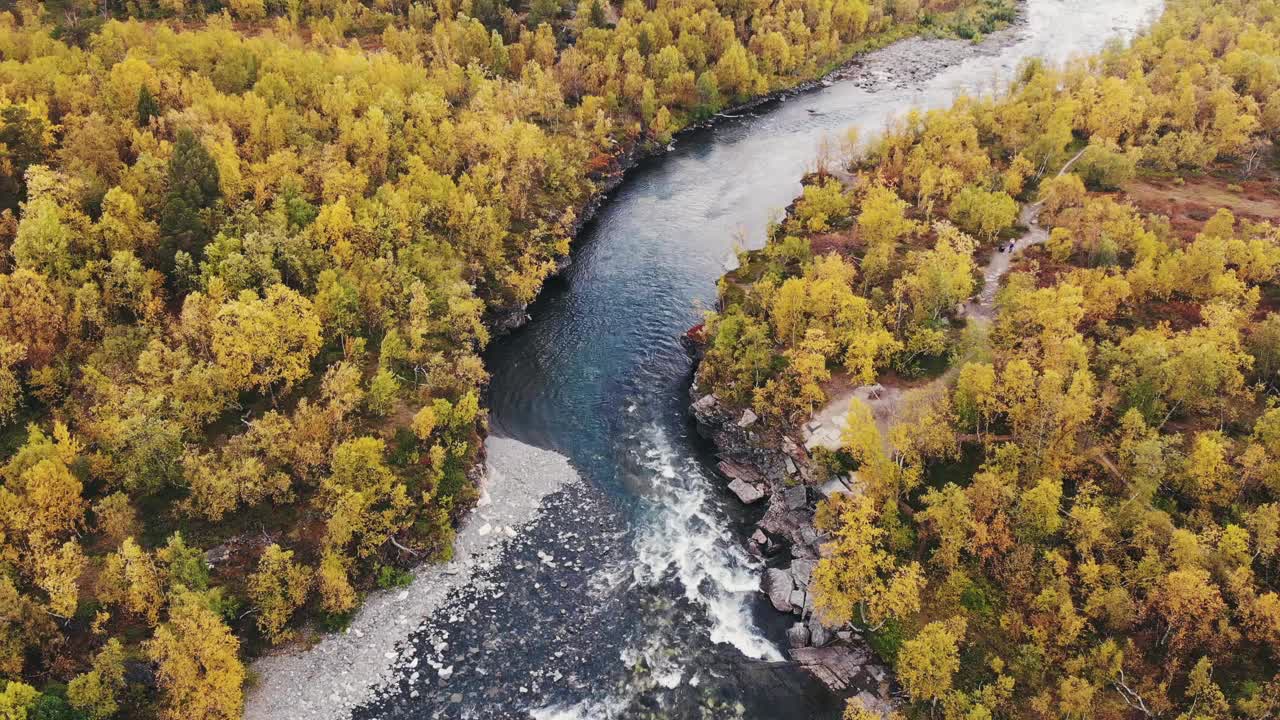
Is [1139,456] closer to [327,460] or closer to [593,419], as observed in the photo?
[593,419]

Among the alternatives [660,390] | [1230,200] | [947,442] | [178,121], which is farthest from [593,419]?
[1230,200]

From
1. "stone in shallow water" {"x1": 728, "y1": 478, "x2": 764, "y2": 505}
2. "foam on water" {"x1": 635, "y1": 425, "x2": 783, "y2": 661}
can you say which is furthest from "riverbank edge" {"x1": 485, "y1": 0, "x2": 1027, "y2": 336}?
"stone in shallow water" {"x1": 728, "y1": 478, "x2": 764, "y2": 505}

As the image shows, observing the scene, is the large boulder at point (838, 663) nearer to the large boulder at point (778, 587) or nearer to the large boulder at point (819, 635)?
the large boulder at point (819, 635)

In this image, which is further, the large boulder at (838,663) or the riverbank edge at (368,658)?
the large boulder at (838,663)

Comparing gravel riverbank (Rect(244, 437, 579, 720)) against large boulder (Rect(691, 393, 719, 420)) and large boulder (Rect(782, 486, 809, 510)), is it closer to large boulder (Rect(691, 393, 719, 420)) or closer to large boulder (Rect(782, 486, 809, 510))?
large boulder (Rect(691, 393, 719, 420))

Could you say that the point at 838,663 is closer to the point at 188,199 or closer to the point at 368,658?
the point at 368,658

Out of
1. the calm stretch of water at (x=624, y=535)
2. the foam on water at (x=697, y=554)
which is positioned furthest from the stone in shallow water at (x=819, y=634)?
the foam on water at (x=697, y=554)
